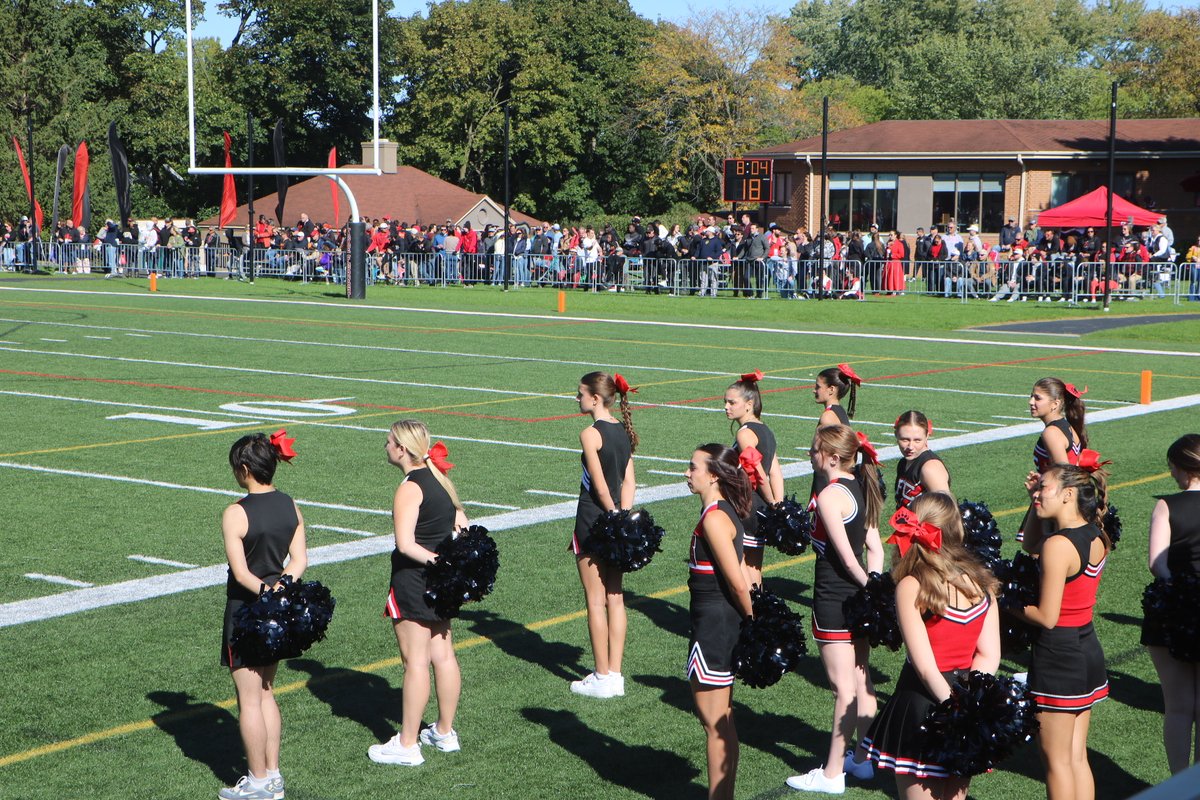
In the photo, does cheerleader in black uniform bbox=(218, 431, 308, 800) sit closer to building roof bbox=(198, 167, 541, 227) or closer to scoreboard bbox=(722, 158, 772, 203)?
scoreboard bbox=(722, 158, 772, 203)

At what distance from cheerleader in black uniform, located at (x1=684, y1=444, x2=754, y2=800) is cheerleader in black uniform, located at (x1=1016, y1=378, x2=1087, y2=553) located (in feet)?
11.2

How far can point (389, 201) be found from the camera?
60.4 metres

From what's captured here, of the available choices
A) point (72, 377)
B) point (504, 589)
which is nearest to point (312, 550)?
point (504, 589)

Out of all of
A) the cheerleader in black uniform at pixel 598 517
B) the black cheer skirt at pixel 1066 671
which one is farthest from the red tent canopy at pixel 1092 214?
the black cheer skirt at pixel 1066 671

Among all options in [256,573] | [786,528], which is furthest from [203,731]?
[786,528]

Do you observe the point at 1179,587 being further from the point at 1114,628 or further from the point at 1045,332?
the point at 1045,332

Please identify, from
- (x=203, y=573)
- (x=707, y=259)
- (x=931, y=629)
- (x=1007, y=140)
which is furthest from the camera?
(x=1007, y=140)

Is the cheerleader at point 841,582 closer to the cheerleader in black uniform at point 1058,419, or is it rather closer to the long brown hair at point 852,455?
the long brown hair at point 852,455

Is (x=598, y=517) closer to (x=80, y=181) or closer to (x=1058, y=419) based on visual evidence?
(x=1058, y=419)

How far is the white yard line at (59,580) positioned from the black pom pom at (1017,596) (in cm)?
621

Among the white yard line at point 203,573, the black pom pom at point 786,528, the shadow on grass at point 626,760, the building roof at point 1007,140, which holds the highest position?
the building roof at point 1007,140

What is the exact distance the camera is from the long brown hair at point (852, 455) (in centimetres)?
648

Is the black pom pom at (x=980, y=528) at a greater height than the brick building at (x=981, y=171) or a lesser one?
lesser

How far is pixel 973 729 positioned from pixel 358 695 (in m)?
3.76
